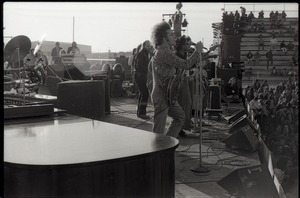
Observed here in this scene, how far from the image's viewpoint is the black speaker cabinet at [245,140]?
4766 mm

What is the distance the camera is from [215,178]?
12.3 feet

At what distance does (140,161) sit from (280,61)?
23643mm

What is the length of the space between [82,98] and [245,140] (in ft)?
8.30

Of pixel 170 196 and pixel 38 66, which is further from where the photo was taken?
pixel 38 66

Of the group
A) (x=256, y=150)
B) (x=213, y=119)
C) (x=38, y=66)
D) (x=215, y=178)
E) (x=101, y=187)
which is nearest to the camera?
(x=101, y=187)

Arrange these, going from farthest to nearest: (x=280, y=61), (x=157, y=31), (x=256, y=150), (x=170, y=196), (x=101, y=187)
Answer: (x=280, y=61) → (x=256, y=150) → (x=157, y=31) → (x=170, y=196) → (x=101, y=187)

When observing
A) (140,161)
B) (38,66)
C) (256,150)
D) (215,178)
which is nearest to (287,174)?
(215,178)

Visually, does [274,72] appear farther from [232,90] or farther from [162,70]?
[162,70]

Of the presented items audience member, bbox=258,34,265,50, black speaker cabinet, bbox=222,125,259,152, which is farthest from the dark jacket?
audience member, bbox=258,34,265,50

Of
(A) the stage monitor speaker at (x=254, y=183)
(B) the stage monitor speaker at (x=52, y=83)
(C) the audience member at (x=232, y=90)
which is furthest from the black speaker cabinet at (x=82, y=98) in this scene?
(C) the audience member at (x=232, y=90)

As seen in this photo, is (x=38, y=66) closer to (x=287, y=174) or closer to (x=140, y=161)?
(x=287, y=174)

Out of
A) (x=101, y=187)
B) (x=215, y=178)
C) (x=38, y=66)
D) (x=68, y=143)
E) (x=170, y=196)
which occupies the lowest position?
(x=215, y=178)

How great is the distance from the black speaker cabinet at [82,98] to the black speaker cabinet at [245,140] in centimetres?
230

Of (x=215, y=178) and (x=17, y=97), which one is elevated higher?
(x=17, y=97)
